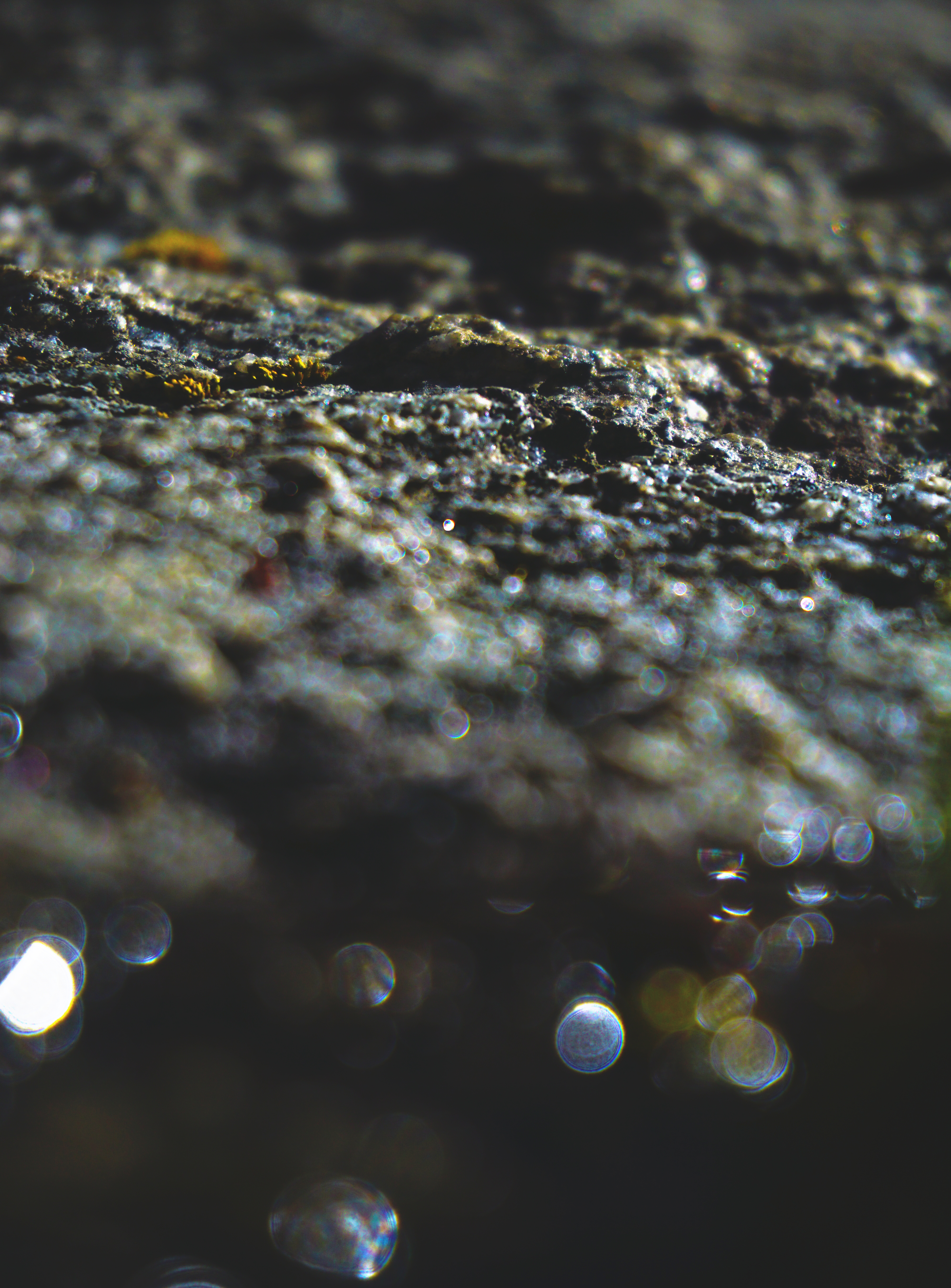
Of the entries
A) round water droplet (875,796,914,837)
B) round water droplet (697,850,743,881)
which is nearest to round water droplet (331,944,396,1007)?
round water droplet (697,850,743,881)

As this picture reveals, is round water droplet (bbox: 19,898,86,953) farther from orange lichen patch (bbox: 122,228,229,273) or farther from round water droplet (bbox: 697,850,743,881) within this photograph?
orange lichen patch (bbox: 122,228,229,273)

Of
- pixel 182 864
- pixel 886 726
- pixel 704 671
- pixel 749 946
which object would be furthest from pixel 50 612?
pixel 886 726

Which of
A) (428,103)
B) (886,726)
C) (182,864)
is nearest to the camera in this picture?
(182,864)

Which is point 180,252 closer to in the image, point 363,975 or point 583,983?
point 363,975

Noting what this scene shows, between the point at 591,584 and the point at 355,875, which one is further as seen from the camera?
the point at 591,584

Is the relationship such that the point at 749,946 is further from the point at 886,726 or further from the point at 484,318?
the point at 484,318

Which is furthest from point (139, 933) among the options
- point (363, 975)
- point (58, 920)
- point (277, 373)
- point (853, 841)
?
point (277, 373)

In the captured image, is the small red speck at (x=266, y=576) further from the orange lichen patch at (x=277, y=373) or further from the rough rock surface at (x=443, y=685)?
the orange lichen patch at (x=277, y=373)
